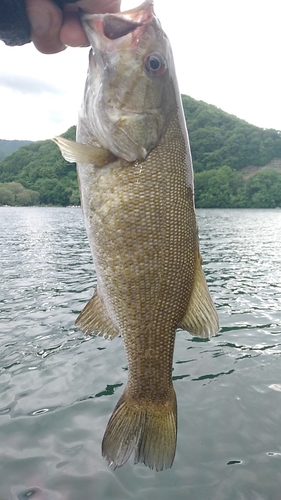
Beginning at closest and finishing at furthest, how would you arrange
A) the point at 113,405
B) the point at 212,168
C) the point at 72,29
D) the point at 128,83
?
the point at 128,83 → the point at 72,29 → the point at 113,405 → the point at 212,168

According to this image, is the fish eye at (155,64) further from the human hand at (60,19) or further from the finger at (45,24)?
the finger at (45,24)

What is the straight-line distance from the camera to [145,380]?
2.89 m

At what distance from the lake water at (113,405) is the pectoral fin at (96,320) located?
9.54 feet

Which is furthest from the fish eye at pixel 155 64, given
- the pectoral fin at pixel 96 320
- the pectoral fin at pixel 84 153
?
the pectoral fin at pixel 96 320

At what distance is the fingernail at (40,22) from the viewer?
8.41 ft

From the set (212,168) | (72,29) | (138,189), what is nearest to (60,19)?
(72,29)

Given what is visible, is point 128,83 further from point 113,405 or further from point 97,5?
point 113,405

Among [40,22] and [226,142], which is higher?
[226,142]

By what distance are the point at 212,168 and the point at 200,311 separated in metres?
122

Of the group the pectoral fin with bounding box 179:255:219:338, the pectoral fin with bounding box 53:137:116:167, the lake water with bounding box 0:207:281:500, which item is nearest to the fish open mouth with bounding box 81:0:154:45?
the pectoral fin with bounding box 53:137:116:167

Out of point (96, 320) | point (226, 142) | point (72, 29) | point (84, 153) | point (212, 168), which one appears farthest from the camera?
point (226, 142)

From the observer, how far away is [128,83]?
99.5 inches

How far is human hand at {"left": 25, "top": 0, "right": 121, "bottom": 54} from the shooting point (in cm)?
254

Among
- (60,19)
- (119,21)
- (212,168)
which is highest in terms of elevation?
(212,168)
